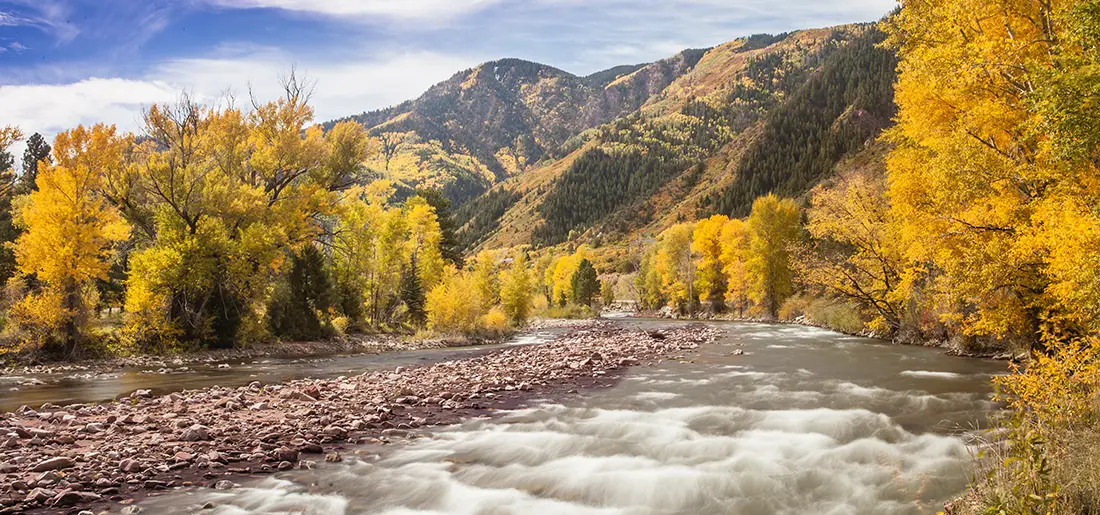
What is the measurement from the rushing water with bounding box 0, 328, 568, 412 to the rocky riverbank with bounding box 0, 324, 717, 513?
2.26 m

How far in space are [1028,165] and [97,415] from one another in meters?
24.1

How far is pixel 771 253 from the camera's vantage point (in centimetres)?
6100

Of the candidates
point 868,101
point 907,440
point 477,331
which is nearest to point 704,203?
point 868,101

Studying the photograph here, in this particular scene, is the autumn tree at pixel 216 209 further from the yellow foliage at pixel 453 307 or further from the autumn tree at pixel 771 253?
the autumn tree at pixel 771 253

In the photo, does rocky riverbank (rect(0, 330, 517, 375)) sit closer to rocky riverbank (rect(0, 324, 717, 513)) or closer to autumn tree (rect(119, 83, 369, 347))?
autumn tree (rect(119, 83, 369, 347))

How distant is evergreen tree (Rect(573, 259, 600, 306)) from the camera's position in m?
100

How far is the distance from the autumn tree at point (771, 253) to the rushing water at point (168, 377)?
4262 cm

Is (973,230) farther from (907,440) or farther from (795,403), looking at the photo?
(907,440)

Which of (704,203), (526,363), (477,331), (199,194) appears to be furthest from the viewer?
(704,203)

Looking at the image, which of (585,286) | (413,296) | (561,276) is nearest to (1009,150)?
(413,296)

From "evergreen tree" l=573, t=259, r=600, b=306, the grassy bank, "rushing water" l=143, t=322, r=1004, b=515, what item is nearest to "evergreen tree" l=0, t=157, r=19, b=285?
"rushing water" l=143, t=322, r=1004, b=515

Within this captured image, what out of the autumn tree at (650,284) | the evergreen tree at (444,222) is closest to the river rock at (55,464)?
the evergreen tree at (444,222)

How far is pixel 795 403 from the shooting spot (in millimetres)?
15141

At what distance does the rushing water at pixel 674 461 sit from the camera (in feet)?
27.5
